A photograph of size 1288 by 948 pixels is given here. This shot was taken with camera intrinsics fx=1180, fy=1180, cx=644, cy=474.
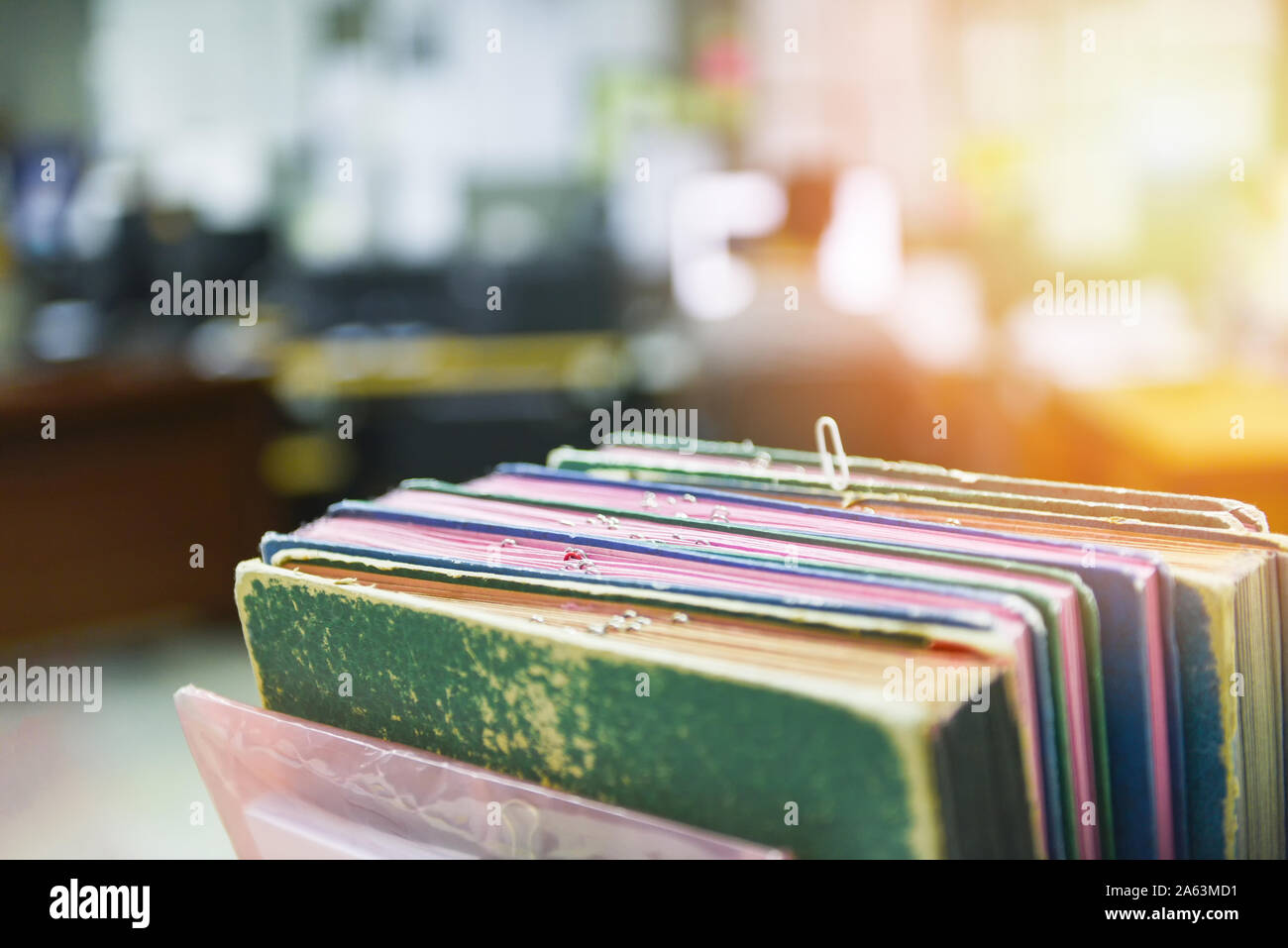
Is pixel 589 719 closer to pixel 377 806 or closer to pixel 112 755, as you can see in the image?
pixel 377 806

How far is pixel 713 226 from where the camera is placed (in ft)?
16.2

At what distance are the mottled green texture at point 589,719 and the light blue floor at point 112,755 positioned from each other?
1.84 m

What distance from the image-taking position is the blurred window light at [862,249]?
4.23 m

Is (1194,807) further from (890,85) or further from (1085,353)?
(890,85)

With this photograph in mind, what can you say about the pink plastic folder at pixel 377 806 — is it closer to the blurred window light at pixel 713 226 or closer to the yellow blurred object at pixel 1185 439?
the yellow blurred object at pixel 1185 439

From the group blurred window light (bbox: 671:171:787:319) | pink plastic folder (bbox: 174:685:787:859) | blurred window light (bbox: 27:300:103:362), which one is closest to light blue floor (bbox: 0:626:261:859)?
blurred window light (bbox: 27:300:103:362)


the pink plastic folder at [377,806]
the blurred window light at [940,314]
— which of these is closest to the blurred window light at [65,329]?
the blurred window light at [940,314]

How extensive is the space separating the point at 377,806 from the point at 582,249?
4.53 m

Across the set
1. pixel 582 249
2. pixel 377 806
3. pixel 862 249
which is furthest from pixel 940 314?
pixel 377 806

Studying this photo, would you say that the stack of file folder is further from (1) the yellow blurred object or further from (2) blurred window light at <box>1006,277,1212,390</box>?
(2) blurred window light at <box>1006,277,1212,390</box>

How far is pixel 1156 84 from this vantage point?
422 centimetres

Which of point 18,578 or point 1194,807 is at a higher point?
point 1194,807

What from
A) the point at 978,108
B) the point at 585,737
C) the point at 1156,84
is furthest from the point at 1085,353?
the point at 585,737

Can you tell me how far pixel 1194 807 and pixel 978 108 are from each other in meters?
5.21
